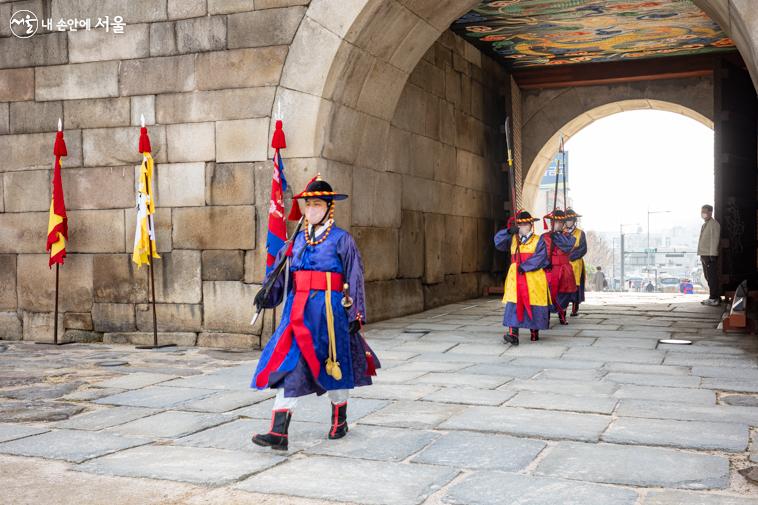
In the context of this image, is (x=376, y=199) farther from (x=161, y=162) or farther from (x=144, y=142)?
(x=144, y=142)

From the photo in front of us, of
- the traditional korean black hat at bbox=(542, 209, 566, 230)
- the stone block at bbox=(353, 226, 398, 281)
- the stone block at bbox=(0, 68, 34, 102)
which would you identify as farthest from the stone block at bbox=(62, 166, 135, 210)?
the traditional korean black hat at bbox=(542, 209, 566, 230)

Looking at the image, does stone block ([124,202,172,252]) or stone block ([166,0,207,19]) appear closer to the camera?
stone block ([166,0,207,19])

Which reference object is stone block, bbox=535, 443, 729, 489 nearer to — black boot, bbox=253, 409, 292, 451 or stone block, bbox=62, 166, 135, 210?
black boot, bbox=253, 409, 292, 451

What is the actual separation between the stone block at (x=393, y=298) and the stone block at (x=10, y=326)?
11.6ft

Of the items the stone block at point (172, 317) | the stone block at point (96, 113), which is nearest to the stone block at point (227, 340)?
the stone block at point (172, 317)

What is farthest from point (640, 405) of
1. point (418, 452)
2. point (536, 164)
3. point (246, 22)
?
point (536, 164)

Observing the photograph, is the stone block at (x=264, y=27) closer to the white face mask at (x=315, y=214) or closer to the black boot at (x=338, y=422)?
the white face mask at (x=315, y=214)

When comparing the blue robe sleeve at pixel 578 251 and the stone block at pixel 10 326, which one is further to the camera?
the blue robe sleeve at pixel 578 251

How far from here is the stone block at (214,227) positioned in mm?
7621

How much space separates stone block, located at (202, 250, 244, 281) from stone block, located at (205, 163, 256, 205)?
0.47 metres

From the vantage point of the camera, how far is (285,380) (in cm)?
399

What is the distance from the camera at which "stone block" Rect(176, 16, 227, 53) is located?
25.3 ft

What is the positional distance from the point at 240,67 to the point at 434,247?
4.38 meters

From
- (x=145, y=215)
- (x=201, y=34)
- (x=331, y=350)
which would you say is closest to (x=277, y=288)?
(x=331, y=350)
